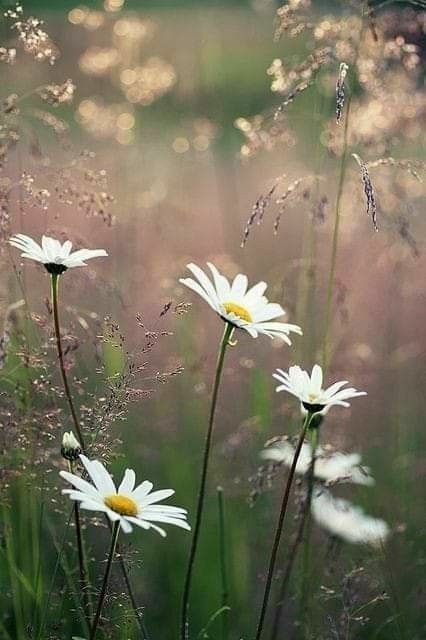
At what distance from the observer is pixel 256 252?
283cm

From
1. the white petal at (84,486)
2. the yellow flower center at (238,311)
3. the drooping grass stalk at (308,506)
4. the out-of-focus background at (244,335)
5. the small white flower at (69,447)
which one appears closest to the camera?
the white petal at (84,486)

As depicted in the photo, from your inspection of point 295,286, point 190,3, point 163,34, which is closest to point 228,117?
point 163,34

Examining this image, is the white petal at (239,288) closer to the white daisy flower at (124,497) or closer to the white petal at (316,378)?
the white petal at (316,378)

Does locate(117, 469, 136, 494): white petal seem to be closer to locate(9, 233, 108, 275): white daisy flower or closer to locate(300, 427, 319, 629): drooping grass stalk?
locate(9, 233, 108, 275): white daisy flower

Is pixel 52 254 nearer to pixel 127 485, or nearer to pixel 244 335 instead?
pixel 127 485

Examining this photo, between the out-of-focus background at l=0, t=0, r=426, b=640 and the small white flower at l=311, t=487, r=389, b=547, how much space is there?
3cm

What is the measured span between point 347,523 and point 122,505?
29.4 inches

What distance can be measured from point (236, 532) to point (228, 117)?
11.9 feet

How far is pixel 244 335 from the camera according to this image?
225cm

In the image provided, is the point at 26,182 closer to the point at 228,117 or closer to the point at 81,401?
the point at 81,401

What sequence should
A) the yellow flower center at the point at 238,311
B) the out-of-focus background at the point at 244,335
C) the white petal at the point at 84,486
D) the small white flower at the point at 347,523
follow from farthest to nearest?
the small white flower at the point at 347,523 < the out-of-focus background at the point at 244,335 < the yellow flower center at the point at 238,311 < the white petal at the point at 84,486

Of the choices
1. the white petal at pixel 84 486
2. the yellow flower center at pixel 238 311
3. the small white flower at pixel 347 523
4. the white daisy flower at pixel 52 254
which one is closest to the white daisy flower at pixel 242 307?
the yellow flower center at pixel 238 311

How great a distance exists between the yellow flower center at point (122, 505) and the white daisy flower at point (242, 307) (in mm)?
195

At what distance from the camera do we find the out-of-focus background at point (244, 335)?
1.36 meters
